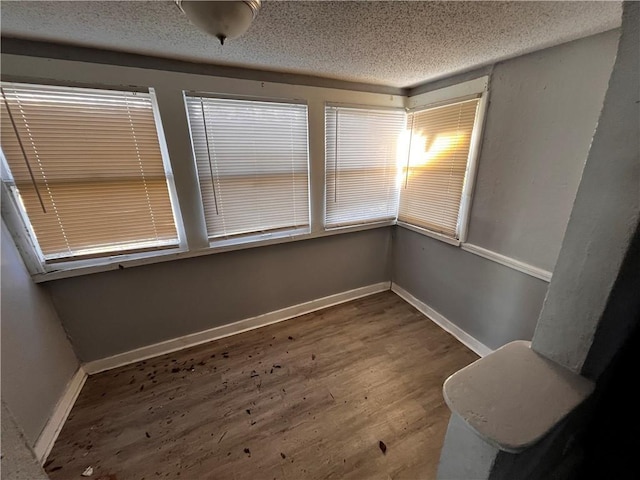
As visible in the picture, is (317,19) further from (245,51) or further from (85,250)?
(85,250)

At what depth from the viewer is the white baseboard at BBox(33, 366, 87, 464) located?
4.62ft

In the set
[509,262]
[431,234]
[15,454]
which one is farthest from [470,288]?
[15,454]

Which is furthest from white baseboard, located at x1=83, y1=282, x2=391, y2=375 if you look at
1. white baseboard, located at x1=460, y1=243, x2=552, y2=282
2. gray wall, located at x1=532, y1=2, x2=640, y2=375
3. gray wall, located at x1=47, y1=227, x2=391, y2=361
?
gray wall, located at x1=532, y1=2, x2=640, y2=375

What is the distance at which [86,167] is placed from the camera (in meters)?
1.57

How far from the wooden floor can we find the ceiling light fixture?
205 centimetres

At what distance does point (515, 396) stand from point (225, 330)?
215cm

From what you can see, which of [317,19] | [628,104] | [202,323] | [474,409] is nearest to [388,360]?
[474,409]

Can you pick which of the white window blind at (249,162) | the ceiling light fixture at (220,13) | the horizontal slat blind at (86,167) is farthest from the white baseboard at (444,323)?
the ceiling light fixture at (220,13)

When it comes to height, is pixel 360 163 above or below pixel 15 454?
above

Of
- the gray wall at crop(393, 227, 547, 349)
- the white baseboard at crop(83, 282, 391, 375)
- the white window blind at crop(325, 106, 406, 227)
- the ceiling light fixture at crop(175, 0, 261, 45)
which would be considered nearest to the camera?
the ceiling light fixture at crop(175, 0, 261, 45)

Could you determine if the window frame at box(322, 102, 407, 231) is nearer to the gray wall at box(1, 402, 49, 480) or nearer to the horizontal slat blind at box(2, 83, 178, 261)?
the horizontal slat blind at box(2, 83, 178, 261)

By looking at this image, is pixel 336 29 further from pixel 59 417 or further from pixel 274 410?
pixel 59 417

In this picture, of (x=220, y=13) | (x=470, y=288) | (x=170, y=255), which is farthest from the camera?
(x=470, y=288)

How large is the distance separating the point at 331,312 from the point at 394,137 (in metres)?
1.90
